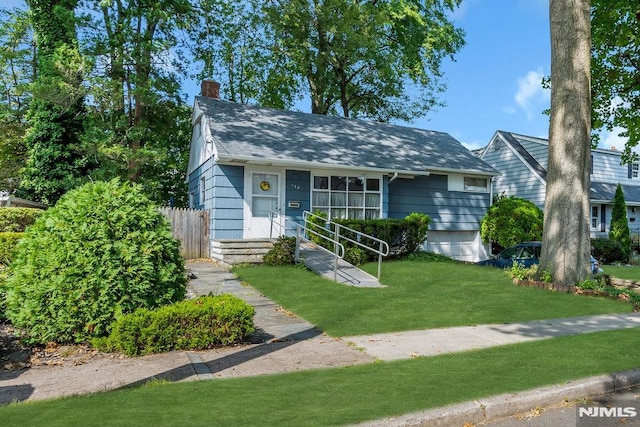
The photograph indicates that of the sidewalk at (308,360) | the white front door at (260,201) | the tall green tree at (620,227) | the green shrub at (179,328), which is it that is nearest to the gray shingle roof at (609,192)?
the tall green tree at (620,227)

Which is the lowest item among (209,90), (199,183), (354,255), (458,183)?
(354,255)

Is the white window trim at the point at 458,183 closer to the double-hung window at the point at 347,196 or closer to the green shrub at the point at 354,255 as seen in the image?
the double-hung window at the point at 347,196

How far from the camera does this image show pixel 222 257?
1338 centimetres

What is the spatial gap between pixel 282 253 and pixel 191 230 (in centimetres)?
393

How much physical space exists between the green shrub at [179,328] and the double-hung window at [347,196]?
9.75 metres

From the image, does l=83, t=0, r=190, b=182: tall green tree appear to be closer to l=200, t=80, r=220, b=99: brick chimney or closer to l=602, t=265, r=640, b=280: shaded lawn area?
l=200, t=80, r=220, b=99: brick chimney

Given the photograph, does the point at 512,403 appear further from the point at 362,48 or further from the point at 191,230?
the point at 362,48

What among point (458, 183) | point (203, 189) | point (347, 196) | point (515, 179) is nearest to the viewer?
point (347, 196)

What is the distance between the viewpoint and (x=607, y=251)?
22.3 m

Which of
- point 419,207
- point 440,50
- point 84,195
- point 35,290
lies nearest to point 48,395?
point 35,290

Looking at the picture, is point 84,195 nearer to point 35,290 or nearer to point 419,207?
point 35,290

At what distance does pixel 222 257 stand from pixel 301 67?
1987cm

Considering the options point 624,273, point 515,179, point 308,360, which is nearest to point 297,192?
point 308,360

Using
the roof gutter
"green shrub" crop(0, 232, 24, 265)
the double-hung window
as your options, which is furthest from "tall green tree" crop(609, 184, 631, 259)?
"green shrub" crop(0, 232, 24, 265)
